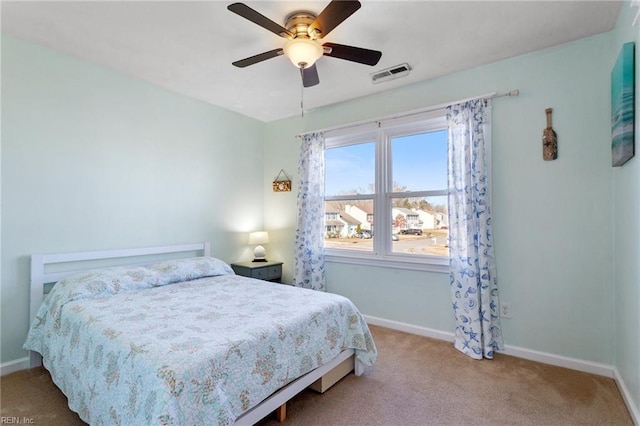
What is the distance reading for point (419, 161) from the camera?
336cm

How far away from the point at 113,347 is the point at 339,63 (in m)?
2.69

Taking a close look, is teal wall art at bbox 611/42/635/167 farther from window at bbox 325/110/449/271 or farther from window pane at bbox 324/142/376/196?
window pane at bbox 324/142/376/196

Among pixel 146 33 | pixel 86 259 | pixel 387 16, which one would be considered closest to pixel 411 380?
pixel 387 16

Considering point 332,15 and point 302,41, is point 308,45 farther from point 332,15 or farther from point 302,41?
point 332,15

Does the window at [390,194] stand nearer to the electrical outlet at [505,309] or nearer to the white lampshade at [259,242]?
the electrical outlet at [505,309]

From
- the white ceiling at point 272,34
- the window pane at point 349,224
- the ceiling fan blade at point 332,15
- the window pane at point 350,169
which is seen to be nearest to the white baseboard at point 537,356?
the window pane at point 349,224

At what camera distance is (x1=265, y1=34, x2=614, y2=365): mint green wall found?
95.0 inches

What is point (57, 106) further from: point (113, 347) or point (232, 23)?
point (113, 347)

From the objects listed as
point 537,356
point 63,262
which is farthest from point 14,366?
point 537,356

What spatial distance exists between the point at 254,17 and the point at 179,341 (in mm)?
1782

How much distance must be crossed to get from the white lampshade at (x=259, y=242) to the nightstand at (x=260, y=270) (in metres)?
0.18

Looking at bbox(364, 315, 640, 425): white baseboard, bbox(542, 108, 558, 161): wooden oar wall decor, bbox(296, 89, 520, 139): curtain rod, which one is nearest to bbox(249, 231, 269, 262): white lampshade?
bbox(296, 89, 520, 139): curtain rod

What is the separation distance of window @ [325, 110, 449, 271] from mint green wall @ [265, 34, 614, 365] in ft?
1.11

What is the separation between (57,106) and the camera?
2.66 metres
